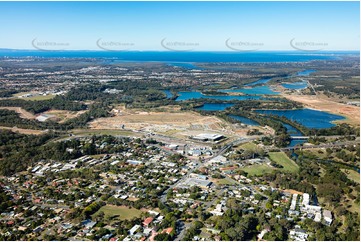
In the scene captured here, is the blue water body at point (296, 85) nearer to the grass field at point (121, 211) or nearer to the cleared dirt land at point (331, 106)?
the cleared dirt land at point (331, 106)

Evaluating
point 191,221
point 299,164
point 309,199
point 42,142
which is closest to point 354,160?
point 299,164

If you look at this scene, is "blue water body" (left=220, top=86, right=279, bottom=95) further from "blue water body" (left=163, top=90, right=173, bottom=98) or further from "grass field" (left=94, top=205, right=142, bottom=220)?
"grass field" (left=94, top=205, right=142, bottom=220)

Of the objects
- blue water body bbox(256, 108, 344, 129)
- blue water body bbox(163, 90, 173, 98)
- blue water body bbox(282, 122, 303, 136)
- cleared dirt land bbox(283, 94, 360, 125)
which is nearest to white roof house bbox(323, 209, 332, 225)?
blue water body bbox(282, 122, 303, 136)

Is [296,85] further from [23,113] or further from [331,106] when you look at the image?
[23,113]

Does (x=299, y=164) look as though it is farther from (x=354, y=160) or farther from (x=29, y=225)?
(x=29, y=225)

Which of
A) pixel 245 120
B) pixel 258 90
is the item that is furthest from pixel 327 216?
pixel 258 90

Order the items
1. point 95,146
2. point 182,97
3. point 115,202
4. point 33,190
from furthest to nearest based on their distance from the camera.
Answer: point 182,97
point 95,146
point 33,190
point 115,202

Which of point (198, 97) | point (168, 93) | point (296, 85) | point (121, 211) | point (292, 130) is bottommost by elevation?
point (121, 211)
